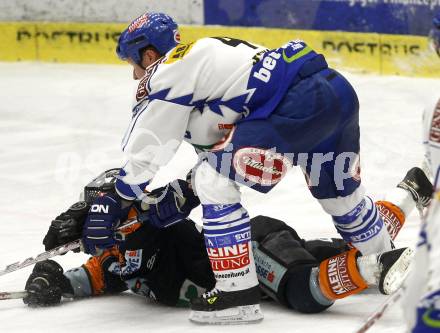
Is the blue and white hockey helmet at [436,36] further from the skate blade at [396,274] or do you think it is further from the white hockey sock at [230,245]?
the white hockey sock at [230,245]

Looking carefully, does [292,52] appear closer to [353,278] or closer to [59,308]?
[353,278]

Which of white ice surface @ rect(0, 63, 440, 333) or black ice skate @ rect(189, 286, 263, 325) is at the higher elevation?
black ice skate @ rect(189, 286, 263, 325)

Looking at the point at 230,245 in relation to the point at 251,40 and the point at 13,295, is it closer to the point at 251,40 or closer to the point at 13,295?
the point at 13,295

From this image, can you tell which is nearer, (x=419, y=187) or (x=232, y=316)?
(x=232, y=316)

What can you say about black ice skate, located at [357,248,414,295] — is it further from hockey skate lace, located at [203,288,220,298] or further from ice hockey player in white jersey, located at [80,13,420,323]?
hockey skate lace, located at [203,288,220,298]

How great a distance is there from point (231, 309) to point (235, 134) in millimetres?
545

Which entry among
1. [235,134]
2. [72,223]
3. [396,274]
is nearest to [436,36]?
[396,274]

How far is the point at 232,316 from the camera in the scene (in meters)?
3.08

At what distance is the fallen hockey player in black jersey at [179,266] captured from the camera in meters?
3.14

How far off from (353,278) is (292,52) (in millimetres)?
764

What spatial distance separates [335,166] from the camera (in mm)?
3223

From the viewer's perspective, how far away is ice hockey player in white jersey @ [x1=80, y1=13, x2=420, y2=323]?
3.09m

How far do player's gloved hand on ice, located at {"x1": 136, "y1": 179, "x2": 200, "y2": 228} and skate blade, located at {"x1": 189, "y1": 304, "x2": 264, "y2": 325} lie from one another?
15.4 inches

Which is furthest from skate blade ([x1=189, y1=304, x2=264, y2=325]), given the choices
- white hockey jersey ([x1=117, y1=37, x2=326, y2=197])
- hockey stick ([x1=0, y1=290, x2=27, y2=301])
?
hockey stick ([x1=0, y1=290, x2=27, y2=301])
